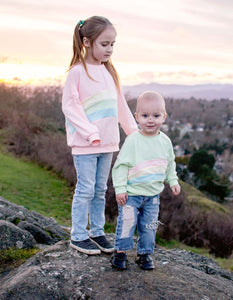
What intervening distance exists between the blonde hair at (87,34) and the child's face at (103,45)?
0.03m

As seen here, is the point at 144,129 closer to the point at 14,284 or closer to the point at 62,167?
the point at 14,284

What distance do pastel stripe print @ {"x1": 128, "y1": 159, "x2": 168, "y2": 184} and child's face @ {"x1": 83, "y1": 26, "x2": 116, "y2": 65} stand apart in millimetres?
917

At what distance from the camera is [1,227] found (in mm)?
3408

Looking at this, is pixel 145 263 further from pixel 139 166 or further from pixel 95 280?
pixel 139 166

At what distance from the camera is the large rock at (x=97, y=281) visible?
2.59 meters

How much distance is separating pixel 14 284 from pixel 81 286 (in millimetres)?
476

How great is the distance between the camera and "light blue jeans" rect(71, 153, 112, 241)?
298 cm

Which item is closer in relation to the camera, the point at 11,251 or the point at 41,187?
the point at 11,251

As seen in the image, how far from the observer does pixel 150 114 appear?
2.67m

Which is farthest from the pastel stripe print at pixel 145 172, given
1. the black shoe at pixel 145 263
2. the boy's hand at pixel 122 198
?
the black shoe at pixel 145 263

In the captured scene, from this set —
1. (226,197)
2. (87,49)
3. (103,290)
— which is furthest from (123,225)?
(226,197)

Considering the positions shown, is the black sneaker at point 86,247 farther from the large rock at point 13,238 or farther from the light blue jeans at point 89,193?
the large rock at point 13,238

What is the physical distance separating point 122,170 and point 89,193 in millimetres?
449

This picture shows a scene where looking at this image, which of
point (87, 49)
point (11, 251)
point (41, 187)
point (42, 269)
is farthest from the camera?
point (41, 187)
